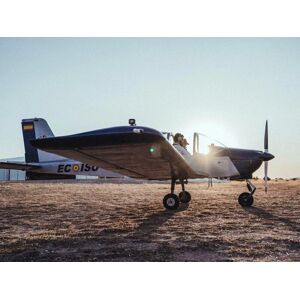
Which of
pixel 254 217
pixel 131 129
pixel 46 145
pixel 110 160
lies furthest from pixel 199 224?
pixel 46 145

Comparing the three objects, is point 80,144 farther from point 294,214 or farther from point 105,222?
point 294,214

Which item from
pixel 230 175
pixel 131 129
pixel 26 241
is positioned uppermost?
pixel 131 129

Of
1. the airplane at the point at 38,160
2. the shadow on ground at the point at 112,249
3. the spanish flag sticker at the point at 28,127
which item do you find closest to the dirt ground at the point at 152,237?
the shadow on ground at the point at 112,249

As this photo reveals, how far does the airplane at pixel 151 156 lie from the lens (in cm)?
586

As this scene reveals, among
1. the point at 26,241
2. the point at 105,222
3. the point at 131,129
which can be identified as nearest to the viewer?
the point at 26,241

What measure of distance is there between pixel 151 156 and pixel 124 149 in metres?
1.04

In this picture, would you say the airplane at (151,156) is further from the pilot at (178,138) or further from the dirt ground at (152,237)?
the dirt ground at (152,237)

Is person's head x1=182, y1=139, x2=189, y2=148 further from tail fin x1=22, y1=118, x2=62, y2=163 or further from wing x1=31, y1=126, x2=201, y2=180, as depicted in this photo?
tail fin x1=22, y1=118, x2=62, y2=163

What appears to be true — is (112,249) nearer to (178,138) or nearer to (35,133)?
(178,138)

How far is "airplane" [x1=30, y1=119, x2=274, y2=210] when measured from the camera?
231 inches

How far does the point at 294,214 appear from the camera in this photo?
24.4ft

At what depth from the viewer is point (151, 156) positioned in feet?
24.3

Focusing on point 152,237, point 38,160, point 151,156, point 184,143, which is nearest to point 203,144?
point 184,143
